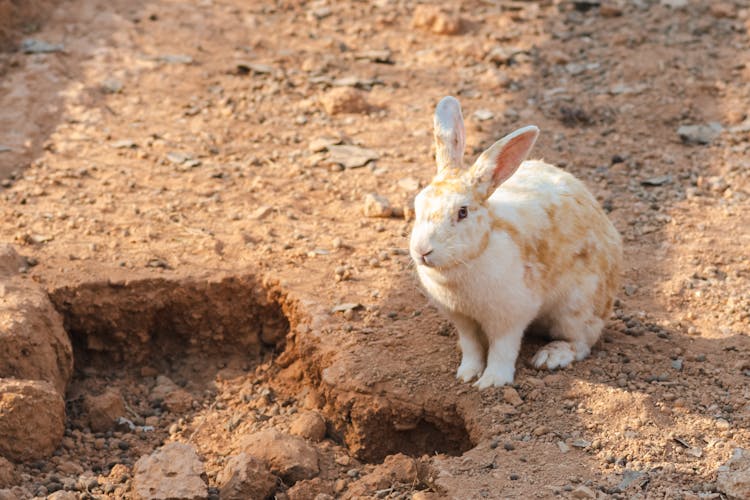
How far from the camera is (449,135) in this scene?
202 inches

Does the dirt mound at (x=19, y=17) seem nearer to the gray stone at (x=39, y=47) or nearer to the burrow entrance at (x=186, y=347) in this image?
the gray stone at (x=39, y=47)

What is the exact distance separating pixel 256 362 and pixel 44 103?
3.35 metres

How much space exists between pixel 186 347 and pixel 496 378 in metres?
2.37

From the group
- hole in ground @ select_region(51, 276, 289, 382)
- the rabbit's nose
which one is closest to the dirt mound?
hole in ground @ select_region(51, 276, 289, 382)

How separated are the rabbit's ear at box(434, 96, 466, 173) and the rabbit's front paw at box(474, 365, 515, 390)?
3.62 ft

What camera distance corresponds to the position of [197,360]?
668 centimetres

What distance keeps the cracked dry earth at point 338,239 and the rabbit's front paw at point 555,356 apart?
0.09m

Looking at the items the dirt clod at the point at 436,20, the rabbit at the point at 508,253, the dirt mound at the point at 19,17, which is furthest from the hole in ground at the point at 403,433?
the dirt mound at the point at 19,17

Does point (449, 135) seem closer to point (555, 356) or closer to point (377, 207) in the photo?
point (555, 356)

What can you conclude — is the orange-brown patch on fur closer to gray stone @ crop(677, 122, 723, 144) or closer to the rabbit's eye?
the rabbit's eye

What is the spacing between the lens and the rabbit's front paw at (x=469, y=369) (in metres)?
5.41

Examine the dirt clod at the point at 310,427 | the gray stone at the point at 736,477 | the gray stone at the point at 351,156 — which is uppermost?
the gray stone at the point at 351,156

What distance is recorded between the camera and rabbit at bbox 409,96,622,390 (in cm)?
489

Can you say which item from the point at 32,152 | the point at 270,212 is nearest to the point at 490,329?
the point at 270,212
